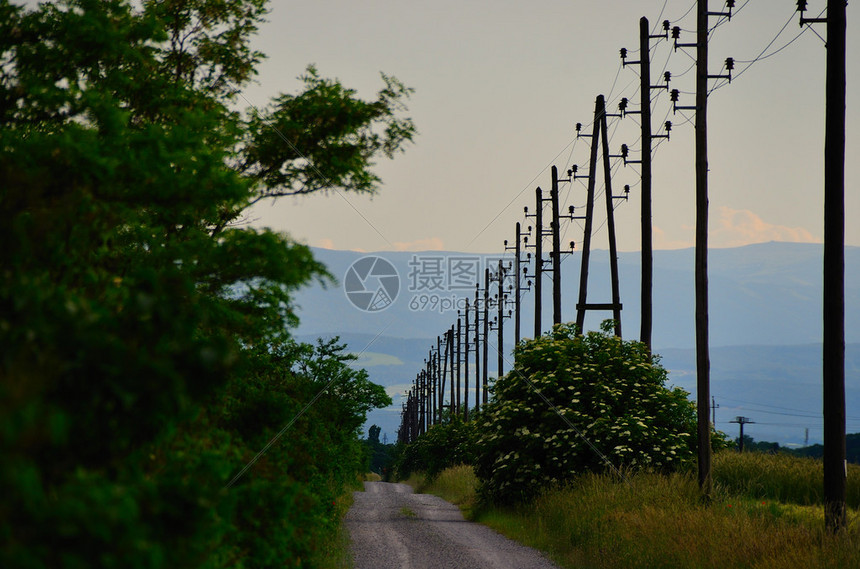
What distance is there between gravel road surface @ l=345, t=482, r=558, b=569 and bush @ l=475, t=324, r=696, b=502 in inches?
75.6

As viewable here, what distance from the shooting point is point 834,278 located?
12555 mm

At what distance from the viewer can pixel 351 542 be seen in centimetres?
1681

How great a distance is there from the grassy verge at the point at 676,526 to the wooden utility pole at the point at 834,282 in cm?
72

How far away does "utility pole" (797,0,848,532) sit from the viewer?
40.4 ft

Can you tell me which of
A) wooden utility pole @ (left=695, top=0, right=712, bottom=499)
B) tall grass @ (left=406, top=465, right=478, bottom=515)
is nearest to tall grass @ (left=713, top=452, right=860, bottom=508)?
wooden utility pole @ (left=695, top=0, right=712, bottom=499)

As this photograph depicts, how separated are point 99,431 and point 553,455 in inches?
664

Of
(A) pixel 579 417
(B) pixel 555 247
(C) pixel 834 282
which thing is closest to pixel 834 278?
(C) pixel 834 282

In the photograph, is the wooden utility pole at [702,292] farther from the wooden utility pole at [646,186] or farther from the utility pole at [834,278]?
the wooden utility pole at [646,186]

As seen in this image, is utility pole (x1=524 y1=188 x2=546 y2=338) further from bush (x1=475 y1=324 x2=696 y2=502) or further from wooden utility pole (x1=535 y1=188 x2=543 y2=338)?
bush (x1=475 y1=324 x2=696 y2=502)

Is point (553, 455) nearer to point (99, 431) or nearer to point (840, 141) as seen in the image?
point (840, 141)

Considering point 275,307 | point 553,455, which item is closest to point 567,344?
point 553,455

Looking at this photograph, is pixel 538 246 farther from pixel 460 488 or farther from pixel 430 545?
pixel 430 545

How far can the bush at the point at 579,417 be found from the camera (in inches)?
738

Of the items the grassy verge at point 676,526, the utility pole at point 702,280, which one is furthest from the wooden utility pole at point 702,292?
the grassy verge at point 676,526
